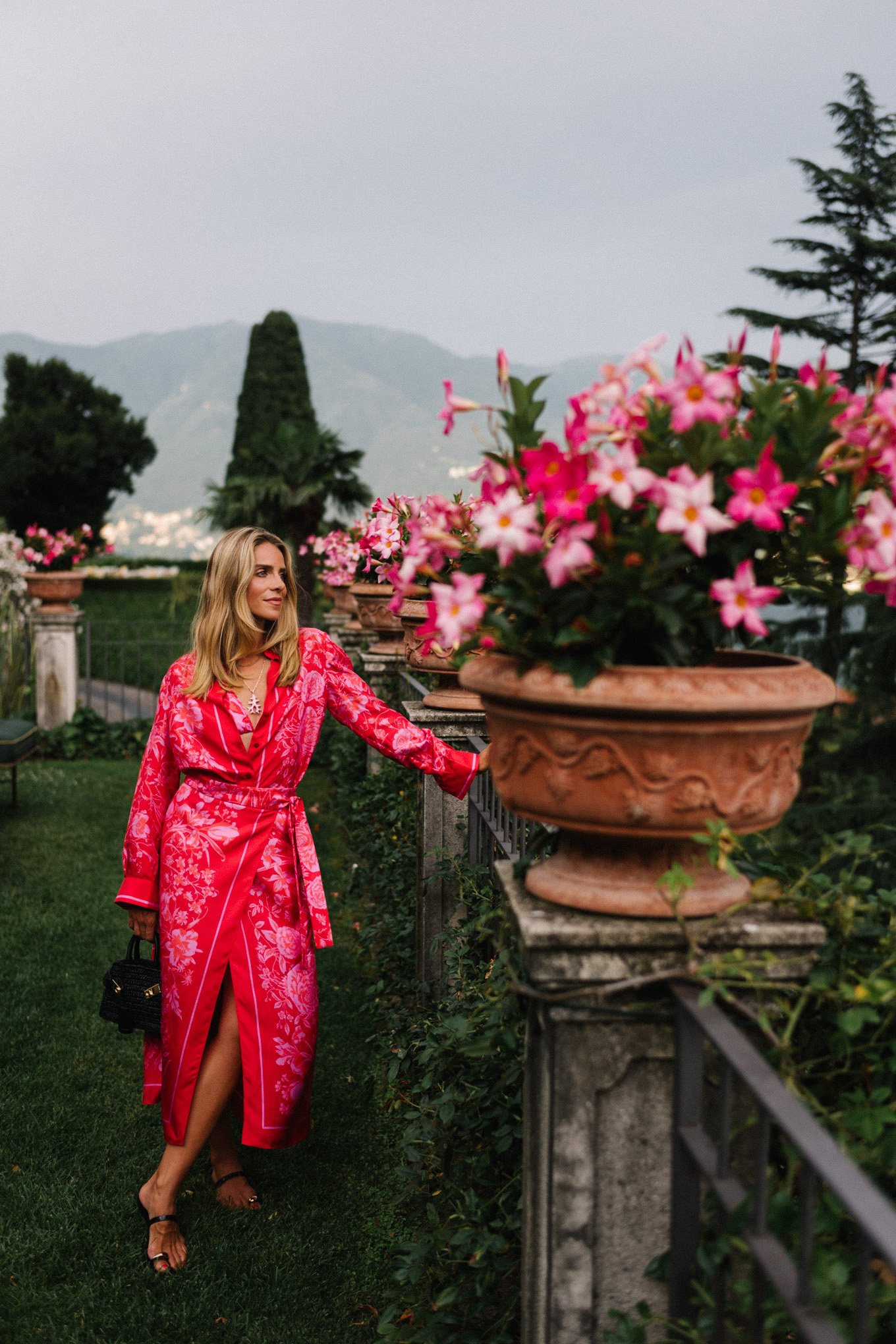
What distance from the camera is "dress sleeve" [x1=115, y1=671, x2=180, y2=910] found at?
2729mm

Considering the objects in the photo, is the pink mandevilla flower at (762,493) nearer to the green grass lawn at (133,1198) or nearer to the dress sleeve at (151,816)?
the dress sleeve at (151,816)

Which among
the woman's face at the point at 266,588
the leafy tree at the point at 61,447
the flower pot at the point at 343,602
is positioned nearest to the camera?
the woman's face at the point at 266,588

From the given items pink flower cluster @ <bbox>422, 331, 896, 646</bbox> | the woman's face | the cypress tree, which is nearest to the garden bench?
the woman's face

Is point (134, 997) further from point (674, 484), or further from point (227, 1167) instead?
point (674, 484)

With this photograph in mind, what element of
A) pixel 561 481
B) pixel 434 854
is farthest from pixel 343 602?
pixel 561 481

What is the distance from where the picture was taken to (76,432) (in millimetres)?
32000

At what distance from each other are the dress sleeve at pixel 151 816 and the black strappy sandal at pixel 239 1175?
2.62 feet

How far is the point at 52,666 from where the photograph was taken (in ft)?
34.1

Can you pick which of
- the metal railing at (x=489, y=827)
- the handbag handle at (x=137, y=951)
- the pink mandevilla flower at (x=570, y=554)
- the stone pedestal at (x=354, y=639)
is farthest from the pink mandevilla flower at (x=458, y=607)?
the stone pedestal at (x=354, y=639)

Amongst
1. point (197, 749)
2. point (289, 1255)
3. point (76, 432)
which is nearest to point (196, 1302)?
point (289, 1255)

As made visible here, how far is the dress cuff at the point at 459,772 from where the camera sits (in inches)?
105

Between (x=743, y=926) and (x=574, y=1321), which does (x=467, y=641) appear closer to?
(x=743, y=926)

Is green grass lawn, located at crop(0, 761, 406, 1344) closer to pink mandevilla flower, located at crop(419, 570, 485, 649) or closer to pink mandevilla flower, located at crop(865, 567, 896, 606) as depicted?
pink mandevilla flower, located at crop(419, 570, 485, 649)

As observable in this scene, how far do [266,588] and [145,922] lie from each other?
954mm
